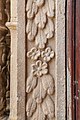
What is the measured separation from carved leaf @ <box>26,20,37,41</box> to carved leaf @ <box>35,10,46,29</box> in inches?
0.7

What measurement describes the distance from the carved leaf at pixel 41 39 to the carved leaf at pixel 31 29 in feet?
0.05

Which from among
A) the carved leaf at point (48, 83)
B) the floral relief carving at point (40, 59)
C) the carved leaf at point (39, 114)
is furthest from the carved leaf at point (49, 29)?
the carved leaf at point (39, 114)

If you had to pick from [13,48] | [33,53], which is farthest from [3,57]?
[33,53]

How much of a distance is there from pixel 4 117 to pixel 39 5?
0.56 meters

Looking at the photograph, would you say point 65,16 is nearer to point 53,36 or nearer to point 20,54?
point 53,36

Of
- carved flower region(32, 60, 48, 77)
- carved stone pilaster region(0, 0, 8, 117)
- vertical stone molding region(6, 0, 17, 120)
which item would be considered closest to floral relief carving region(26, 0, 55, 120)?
carved flower region(32, 60, 48, 77)

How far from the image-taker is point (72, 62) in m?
0.61

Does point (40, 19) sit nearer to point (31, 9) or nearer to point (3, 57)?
point (31, 9)

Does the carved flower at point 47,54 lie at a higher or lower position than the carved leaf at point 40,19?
lower

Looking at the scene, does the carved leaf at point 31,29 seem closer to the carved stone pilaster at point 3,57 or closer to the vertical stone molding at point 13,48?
the vertical stone molding at point 13,48

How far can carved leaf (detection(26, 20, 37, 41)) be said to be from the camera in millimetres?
801

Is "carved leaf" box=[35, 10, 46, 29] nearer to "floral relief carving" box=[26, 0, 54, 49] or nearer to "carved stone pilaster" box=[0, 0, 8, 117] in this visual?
"floral relief carving" box=[26, 0, 54, 49]

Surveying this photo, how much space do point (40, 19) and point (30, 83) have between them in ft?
0.77

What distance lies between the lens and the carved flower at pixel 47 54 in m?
0.79
